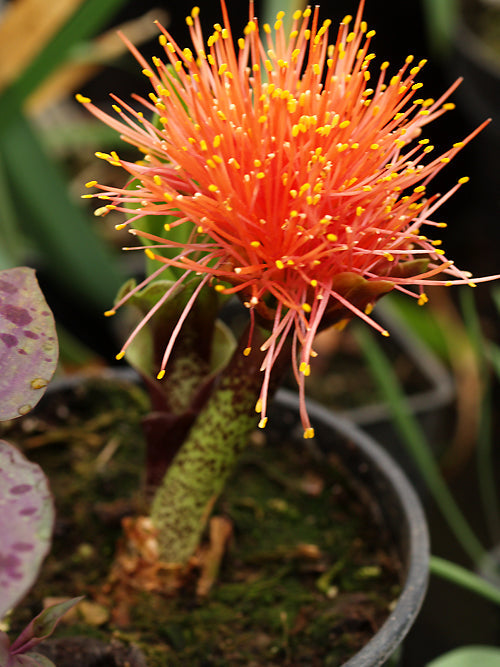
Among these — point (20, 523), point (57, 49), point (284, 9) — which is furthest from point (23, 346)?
point (284, 9)

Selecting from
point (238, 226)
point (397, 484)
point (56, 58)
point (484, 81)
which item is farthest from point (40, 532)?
point (484, 81)

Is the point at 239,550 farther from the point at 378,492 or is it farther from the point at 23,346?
the point at 23,346

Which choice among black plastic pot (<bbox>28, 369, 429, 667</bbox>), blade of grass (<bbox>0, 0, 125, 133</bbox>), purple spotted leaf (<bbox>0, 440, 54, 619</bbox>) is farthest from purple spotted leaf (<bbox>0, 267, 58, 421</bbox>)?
blade of grass (<bbox>0, 0, 125, 133</bbox>)

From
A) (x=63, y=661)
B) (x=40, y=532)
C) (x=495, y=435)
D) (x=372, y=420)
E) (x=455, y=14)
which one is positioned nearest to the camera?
(x=40, y=532)

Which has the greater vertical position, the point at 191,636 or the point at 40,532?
the point at 40,532

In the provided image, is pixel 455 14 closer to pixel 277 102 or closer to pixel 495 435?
pixel 495 435

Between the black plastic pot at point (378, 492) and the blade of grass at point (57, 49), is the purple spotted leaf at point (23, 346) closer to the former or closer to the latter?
the black plastic pot at point (378, 492)

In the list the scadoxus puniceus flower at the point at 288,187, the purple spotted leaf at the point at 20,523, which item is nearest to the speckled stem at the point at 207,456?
the scadoxus puniceus flower at the point at 288,187

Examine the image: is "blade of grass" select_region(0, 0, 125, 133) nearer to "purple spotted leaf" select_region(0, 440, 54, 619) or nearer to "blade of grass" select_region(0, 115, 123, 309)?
"blade of grass" select_region(0, 115, 123, 309)
